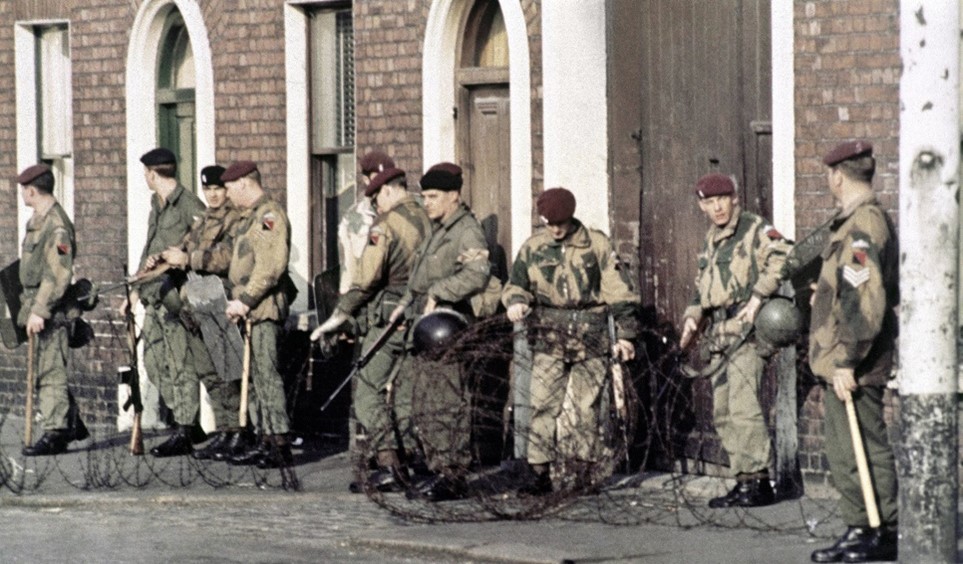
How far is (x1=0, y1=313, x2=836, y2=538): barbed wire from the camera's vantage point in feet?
39.9

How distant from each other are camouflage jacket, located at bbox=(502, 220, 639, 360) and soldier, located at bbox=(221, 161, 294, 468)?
226 cm

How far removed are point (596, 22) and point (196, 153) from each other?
4.54 meters

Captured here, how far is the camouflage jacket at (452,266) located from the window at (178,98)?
4712 millimetres

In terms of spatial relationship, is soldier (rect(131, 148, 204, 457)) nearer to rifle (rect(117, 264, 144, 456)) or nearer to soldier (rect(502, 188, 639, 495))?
rifle (rect(117, 264, 144, 456))

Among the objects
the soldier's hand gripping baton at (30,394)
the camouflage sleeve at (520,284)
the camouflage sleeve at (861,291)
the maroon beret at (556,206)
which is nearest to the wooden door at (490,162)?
the camouflage sleeve at (520,284)

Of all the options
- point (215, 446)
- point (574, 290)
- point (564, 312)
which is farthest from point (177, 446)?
point (574, 290)

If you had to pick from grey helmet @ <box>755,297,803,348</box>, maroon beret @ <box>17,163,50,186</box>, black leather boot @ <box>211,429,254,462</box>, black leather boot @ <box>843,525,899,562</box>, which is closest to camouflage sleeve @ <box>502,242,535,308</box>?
grey helmet @ <box>755,297,803,348</box>

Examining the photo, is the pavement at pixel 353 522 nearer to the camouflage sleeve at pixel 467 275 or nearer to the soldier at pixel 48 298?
the camouflage sleeve at pixel 467 275

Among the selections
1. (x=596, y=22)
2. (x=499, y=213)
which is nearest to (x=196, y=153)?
(x=499, y=213)

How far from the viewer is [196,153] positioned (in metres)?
17.6

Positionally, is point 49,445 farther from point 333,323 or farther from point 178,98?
point 333,323

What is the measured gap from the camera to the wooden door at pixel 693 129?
13.1 m

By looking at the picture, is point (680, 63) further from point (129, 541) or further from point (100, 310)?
point (100, 310)

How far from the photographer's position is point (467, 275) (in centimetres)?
1306
